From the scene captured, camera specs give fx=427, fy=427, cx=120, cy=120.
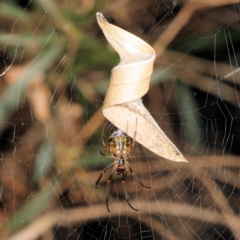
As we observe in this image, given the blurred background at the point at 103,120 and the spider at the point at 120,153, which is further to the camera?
the blurred background at the point at 103,120

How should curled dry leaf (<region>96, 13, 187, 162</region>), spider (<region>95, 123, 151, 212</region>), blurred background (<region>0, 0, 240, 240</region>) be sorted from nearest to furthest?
curled dry leaf (<region>96, 13, 187, 162</region>), spider (<region>95, 123, 151, 212</region>), blurred background (<region>0, 0, 240, 240</region>)

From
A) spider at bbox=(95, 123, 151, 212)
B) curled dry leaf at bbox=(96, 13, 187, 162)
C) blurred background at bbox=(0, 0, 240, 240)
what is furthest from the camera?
blurred background at bbox=(0, 0, 240, 240)

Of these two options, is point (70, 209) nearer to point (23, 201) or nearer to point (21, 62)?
point (23, 201)

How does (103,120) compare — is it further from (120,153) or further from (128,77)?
(128,77)

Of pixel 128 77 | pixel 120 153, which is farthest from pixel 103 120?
pixel 128 77

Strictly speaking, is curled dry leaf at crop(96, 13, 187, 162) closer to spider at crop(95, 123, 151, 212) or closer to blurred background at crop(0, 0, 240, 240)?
spider at crop(95, 123, 151, 212)

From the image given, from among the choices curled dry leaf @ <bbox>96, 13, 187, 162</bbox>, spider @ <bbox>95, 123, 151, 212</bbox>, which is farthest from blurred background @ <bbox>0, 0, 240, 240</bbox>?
curled dry leaf @ <bbox>96, 13, 187, 162</bbox>

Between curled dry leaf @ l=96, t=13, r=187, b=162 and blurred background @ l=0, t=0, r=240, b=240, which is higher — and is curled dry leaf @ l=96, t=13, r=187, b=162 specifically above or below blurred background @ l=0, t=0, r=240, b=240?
above

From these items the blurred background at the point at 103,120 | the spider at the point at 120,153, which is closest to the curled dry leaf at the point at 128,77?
the spider at the point at 120,153

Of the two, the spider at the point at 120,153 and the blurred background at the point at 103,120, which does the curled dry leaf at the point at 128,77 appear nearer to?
the spider at the point at 120,153
